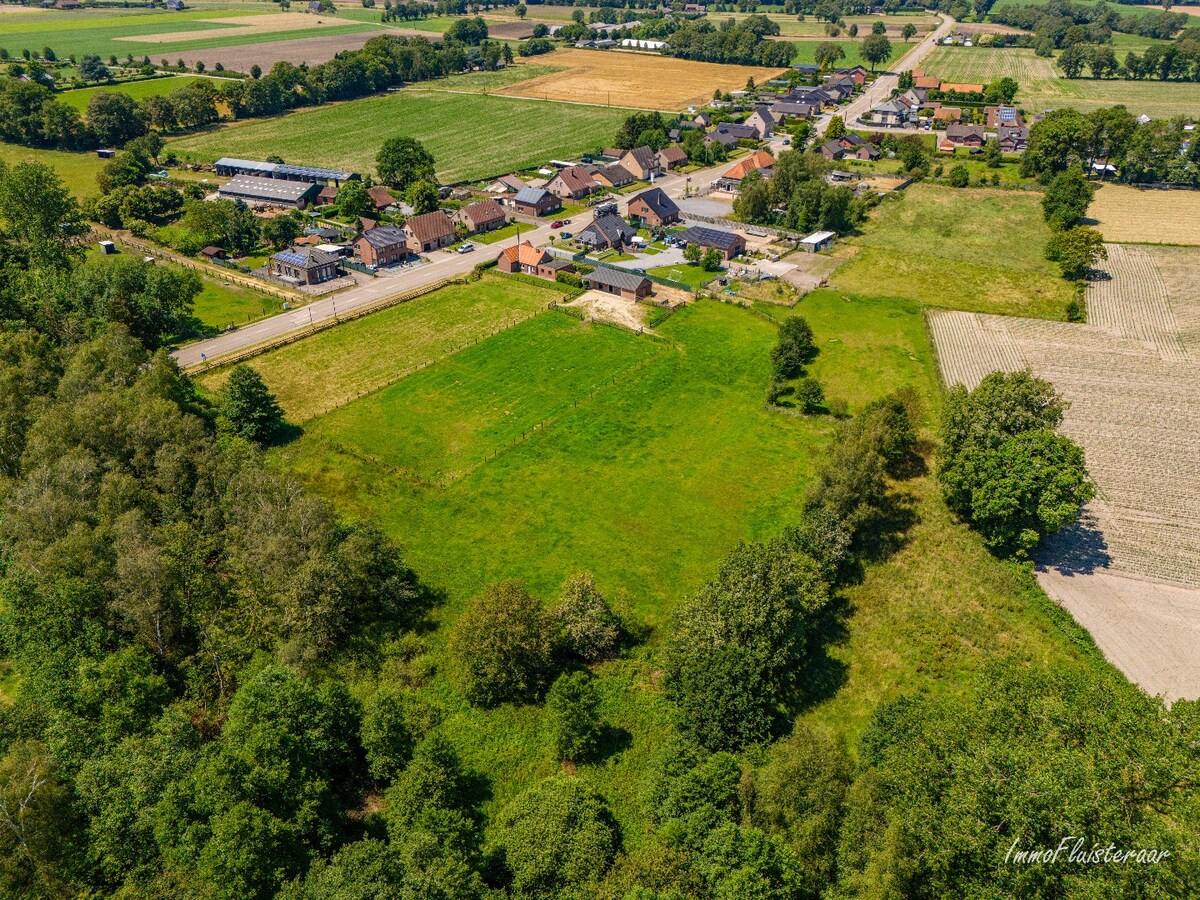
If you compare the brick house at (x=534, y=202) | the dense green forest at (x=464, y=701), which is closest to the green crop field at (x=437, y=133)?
the brick house at (x=534, y=202)

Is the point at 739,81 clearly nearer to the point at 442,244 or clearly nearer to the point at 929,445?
the point at 442,244

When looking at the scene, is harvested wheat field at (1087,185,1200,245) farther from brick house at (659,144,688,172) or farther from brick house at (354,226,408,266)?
brick house at (354,226,408,266)

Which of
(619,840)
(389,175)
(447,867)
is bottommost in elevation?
(619,840)

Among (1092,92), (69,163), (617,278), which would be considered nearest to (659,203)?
(617,278)

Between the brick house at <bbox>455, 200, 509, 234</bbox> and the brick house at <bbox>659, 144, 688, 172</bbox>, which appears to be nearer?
the brick house at <bbox>455, 200, 509, 234</bbox>

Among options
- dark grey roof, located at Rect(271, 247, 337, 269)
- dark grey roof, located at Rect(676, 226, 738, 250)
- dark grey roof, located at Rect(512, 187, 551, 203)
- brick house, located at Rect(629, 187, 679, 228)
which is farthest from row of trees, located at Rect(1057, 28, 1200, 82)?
dark grey roof, located at Rect(271, 247, 337, 269)

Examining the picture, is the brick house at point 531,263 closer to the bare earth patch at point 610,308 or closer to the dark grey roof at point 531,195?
the bare earth patch at point 610,308

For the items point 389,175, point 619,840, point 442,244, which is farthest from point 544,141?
point 619,840

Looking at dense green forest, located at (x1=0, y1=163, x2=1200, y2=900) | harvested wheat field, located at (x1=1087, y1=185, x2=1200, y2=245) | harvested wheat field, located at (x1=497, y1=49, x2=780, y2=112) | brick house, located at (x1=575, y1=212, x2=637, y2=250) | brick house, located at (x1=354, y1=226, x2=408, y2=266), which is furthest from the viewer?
harvested wheat field, located at (x1=497, y1=49, x2=780, y2=112)
